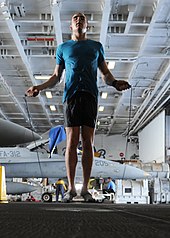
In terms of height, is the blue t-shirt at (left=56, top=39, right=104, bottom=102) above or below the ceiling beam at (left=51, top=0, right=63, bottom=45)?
below

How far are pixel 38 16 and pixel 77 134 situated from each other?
273 inches

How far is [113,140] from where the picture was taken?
1050 inches

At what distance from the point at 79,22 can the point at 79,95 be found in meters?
0.47

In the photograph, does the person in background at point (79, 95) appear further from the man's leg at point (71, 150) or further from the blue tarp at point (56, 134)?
the blue tarp at point (56, 134)

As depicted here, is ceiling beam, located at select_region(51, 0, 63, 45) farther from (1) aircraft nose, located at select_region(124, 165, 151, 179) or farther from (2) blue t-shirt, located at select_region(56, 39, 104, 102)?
(2) blue t-shirt, located at select_region(56, 39, 104, 102)

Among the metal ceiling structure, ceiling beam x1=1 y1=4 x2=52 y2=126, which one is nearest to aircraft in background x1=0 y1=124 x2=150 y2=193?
the metal ceiling structure

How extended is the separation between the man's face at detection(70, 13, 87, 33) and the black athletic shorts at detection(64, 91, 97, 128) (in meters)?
0.42

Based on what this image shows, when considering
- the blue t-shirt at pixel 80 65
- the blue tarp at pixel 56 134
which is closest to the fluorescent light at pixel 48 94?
the blue tarp at pixel 56 134

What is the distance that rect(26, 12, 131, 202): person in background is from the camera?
8.27 feet

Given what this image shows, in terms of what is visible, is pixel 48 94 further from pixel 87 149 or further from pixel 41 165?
pixel 87 149

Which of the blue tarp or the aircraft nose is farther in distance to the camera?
the aircraft nose

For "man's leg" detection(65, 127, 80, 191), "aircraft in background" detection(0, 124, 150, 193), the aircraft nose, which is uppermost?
"man's leg" detection(65, 127, 80, 191)

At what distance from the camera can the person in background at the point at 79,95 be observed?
252cm

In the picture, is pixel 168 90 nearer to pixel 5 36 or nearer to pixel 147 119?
pixel 147 119
